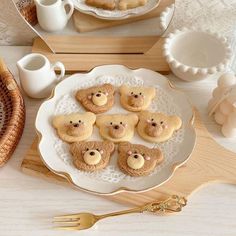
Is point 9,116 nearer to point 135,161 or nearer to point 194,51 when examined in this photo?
point 135,161

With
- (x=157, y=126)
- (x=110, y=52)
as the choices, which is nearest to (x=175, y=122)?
(x=157, y=126)

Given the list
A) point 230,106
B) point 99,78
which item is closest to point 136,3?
point 99,78

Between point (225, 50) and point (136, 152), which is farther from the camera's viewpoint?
point (225, 50)

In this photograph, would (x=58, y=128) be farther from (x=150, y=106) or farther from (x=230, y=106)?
(x=230, y=106)

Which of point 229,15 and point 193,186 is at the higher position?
point 229,15

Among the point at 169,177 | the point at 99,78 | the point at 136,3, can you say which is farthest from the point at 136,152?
the point at 136,3
